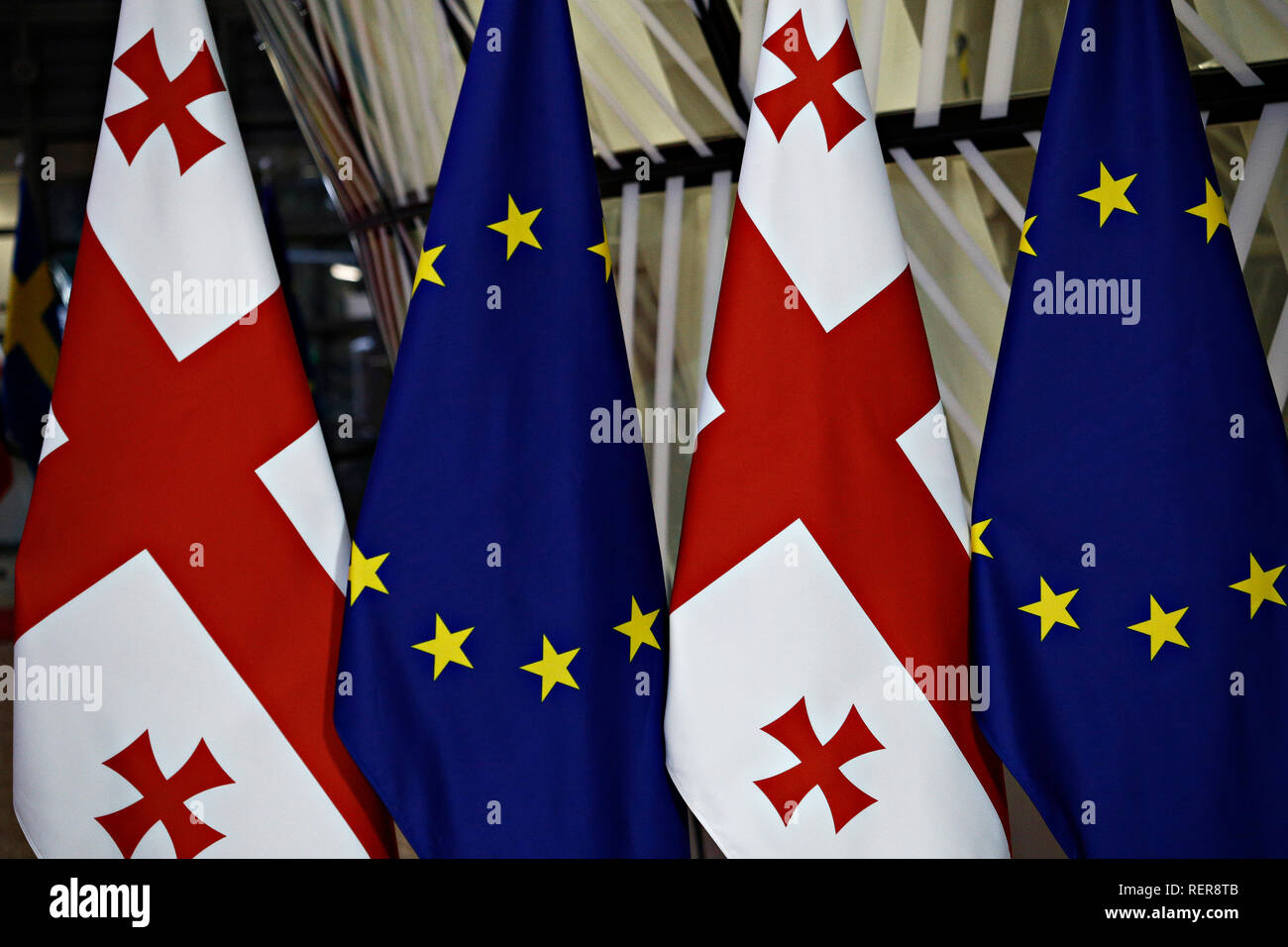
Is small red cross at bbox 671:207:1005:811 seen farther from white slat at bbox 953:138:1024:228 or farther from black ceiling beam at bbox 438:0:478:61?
black ceiling beam at bbox 438:0:478:61

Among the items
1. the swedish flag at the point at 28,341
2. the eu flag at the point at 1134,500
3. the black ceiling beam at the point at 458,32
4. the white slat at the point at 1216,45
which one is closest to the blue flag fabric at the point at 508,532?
the black ceiling beam at the point at 458,32

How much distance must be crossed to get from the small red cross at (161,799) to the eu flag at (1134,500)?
1746 mm

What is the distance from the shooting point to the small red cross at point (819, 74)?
7.88ft

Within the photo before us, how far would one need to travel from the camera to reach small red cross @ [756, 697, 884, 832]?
7.69ft

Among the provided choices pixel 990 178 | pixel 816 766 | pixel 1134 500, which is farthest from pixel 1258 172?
pixel 816 766

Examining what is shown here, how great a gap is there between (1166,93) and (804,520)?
1208 millimetres

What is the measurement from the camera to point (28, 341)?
696 cm

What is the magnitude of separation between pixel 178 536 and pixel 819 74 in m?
1.79

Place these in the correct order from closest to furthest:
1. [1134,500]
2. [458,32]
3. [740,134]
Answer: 1. [1134,500]
2. [740,134]
3. [458,32]

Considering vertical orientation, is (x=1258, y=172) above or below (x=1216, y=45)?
below

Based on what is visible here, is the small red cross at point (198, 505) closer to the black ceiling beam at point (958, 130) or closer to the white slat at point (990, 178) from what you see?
the black ceiling beam at point (958, 130)

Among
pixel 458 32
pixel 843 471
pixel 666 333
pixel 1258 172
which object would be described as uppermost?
pixel 458 32

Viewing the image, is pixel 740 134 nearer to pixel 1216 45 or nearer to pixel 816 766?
pixel 1216 45
